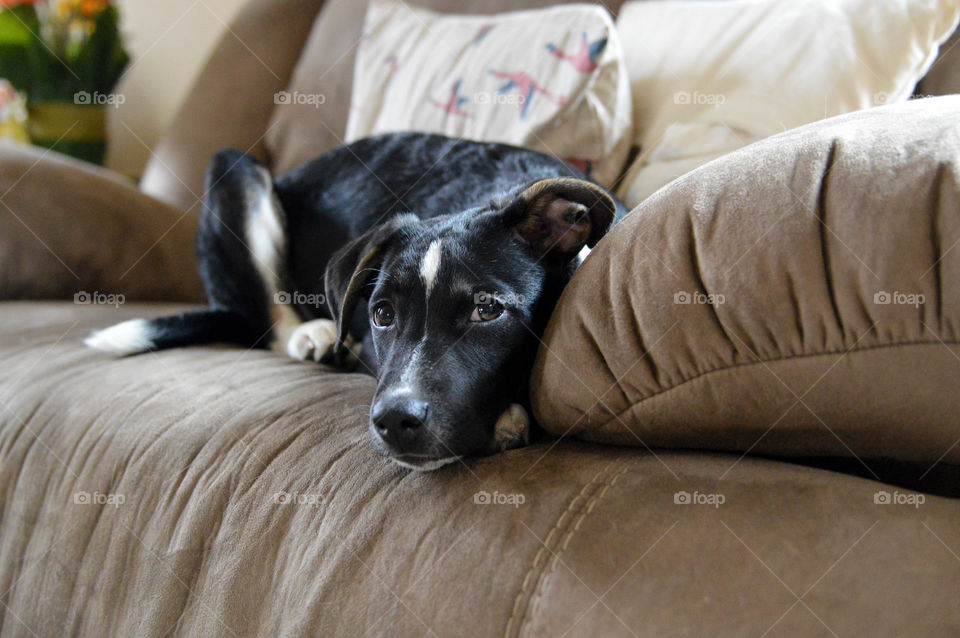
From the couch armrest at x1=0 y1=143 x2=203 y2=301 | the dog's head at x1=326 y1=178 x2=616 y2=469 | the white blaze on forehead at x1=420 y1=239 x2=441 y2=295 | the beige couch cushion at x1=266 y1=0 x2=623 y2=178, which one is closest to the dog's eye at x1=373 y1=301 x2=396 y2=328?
the dog's head at x1=326 y1=178 x2=616 y2=469

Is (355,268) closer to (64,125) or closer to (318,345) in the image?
(318,345)

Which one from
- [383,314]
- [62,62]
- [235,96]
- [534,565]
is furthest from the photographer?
[62,62]

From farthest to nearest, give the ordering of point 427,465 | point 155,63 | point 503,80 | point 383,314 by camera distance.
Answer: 1. point 155,63
2. point 503,80
3. point 383,314
4. point 427,465

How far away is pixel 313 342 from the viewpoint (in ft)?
5.96

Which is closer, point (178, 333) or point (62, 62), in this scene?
point (178, 333)

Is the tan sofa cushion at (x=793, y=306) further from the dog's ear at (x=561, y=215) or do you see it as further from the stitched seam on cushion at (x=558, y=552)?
the dog's ear at (x=561, y=215)

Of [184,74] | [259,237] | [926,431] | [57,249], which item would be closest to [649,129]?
[259,237]

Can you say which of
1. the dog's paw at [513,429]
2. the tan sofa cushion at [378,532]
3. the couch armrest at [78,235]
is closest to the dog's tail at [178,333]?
the tan sofa cushion at [378,532]

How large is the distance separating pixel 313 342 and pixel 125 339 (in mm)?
441

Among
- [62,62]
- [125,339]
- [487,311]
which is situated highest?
[62,62]

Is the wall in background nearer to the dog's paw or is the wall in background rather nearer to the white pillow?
the white pillow

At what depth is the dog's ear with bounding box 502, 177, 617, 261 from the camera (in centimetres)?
125

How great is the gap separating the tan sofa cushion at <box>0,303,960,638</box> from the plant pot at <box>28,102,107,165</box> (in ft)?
11.2

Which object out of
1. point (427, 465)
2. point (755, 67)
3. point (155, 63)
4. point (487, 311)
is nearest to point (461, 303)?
point (487, 311)
